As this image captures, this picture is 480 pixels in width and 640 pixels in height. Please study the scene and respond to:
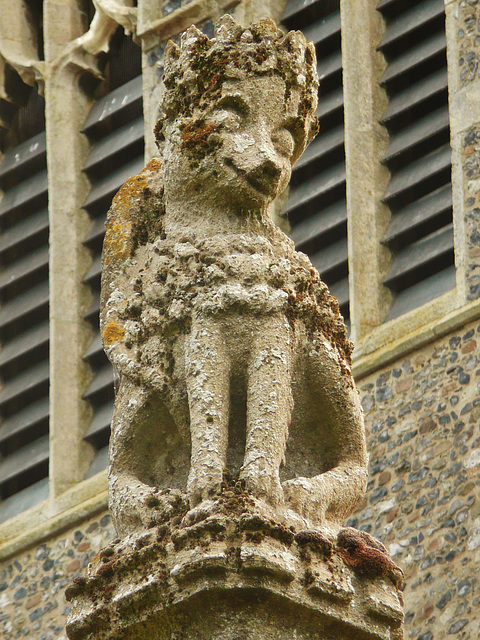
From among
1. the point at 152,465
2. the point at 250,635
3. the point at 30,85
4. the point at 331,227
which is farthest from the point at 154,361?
the point at 30,85

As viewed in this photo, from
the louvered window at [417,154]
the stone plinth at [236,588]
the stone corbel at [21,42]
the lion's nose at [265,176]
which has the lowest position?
the stone plinth at [236,588]

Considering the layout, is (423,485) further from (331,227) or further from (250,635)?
(250,635)

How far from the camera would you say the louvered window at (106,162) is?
519 inches

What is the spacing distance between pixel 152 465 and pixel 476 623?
4.63 m

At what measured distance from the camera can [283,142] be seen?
5.14 meters

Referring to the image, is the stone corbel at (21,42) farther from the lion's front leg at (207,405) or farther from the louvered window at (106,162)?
the lion's front leg at (207,405)

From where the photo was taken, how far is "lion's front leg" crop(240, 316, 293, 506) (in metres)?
4.55

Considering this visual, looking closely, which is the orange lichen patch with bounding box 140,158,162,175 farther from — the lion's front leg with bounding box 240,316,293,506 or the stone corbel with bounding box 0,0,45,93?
the stone corbel with bounding box 0,0,45,93

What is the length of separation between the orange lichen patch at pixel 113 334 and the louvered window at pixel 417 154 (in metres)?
6.33

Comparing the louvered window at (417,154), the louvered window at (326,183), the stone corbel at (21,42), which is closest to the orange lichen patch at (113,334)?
the louvered window at (417,154)

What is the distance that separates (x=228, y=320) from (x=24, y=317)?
9.52 meters

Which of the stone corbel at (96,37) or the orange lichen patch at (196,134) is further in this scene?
the stone corbel at (96,37)

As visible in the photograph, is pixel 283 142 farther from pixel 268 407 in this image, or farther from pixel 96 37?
pixel 96 37

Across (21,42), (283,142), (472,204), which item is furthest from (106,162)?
(283,142)
